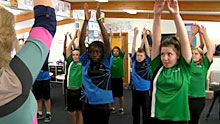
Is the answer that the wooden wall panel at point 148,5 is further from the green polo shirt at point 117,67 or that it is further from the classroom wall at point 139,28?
the classroom wall at point 139,28

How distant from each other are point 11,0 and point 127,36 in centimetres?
514

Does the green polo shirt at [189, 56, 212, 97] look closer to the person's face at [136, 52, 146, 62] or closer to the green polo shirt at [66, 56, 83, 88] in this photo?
the person's face at [136, 52, 146, 62]

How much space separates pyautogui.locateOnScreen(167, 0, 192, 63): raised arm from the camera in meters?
1.53

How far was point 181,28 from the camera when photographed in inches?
62.3

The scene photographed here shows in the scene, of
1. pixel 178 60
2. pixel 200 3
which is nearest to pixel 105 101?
pixel 178 60

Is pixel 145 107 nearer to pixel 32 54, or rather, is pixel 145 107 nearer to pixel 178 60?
pixel 178 60

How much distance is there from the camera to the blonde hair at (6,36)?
659mm

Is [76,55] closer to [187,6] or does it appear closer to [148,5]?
[148,5]

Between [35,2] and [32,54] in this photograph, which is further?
[35,2]

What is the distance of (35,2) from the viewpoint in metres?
0.78

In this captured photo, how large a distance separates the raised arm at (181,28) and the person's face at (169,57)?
69 millimetres

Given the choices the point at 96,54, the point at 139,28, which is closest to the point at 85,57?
the point at 96,54

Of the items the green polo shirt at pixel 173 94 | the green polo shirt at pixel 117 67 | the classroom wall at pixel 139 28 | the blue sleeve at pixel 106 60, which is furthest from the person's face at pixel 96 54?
the classroom wall at pixel 139 28

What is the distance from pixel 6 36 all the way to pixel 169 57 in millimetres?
1302
